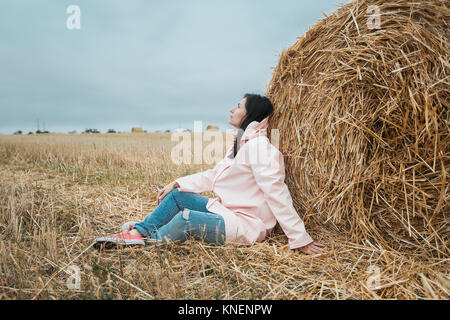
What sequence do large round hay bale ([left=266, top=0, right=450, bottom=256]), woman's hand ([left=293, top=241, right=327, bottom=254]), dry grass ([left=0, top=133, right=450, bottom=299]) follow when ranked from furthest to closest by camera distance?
1. woman's hand ([left=293, top=241, right=327, bottom=254])
2. large round hay bale ([left=266, top=0, right=450, bottom=256])
3. dry grass ([left=0, top=133, right=450, bottom=299])

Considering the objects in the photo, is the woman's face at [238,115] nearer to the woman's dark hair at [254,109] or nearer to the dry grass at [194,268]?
the woman's dark hair at [254,109]

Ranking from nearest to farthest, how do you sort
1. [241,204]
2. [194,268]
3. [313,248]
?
1. [194,268]
2. [313,248]
3. [241,204]

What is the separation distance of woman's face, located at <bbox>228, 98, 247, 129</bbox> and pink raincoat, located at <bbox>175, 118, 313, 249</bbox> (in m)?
0.14

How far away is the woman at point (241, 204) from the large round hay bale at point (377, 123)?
32 cm

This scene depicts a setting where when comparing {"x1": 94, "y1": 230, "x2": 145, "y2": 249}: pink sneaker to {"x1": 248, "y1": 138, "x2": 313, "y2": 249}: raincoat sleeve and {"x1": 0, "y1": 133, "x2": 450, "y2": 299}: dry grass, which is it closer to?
{"x1": 0, "y1": 133, "x2": 450, "y2": 299}: dry grass

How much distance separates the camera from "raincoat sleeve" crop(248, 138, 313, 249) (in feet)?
7.11

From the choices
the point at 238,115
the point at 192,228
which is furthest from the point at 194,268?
the point at 238,115

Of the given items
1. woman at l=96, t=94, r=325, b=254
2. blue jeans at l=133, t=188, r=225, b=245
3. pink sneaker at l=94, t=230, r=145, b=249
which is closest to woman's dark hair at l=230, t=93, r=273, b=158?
woman at l=96, t=94, r=325, b=254

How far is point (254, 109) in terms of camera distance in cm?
257

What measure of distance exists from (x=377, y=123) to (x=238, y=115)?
1.07 meters

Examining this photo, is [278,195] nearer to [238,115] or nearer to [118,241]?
[238,115]

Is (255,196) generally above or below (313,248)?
above

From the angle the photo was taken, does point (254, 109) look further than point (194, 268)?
Yes
